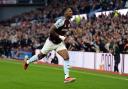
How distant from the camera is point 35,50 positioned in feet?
101

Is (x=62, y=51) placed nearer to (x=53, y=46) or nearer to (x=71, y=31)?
(x=53, y=46)

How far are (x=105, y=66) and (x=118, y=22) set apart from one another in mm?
3625

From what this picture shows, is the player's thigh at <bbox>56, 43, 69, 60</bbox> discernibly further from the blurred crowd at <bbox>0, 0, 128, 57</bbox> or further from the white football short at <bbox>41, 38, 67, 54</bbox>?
the blurred crowd at <bbox>0, 0, 128, 57</bbox>

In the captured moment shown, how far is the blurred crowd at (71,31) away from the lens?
79.9 ft

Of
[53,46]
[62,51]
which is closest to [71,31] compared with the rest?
[53,46]

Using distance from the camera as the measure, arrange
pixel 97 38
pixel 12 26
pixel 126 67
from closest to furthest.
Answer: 1. pixel 126 67
2. pixel 97 38
3. pixel 12 26

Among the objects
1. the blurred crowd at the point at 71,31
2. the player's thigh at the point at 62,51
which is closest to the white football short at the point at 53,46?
the player's thigh at the point at 62,51

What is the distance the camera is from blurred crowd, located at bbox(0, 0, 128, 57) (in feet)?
79.9

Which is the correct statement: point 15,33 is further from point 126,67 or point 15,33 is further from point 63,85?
point 63,85

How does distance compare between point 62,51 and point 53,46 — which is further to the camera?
point 53,46

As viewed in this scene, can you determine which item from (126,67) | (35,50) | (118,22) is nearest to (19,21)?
(35,50)

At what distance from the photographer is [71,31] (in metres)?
29.2

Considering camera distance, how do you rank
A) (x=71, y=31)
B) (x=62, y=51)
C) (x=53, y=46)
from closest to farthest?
(x=62, y=51) → (x=53, y=46) → (x=71, y=31)

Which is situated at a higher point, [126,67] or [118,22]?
[118,22]
